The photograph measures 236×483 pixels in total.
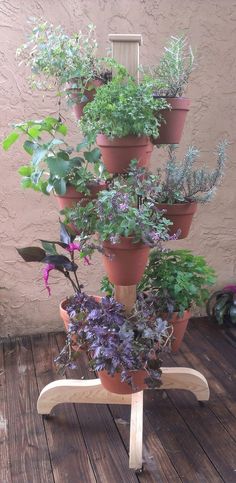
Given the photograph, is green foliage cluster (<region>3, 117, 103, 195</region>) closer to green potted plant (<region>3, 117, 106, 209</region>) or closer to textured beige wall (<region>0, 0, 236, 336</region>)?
green potted plant (<region>3, 117, 106, 209</region>)

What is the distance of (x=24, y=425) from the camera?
1706mm

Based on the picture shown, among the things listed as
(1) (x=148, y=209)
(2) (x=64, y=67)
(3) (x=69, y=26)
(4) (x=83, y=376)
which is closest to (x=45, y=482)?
(4) (x=83, y=376)

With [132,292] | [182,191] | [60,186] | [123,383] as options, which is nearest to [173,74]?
[182,191]

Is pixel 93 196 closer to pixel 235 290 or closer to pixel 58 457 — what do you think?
pixel 58 457

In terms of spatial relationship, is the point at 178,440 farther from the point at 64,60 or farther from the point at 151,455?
the point at 64,60

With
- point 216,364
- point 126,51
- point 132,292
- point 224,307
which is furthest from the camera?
point 224,307

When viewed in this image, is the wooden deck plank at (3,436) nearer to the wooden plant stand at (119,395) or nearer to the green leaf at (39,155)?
the wooden plant stand at (119,395)

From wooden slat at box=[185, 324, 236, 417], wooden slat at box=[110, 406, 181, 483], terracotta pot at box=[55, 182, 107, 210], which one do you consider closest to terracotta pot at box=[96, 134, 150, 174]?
terracotta pot at box=[55, 182, 107, 210]

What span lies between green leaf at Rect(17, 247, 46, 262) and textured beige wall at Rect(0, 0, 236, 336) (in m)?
0.68

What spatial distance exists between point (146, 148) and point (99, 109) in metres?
0.20

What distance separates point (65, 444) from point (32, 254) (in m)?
0.69

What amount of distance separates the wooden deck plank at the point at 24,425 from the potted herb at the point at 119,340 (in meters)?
0.32

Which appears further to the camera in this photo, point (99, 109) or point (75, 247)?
point (75, 247)

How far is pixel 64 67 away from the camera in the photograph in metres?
1.35
